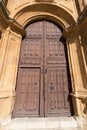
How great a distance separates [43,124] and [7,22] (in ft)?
10.9

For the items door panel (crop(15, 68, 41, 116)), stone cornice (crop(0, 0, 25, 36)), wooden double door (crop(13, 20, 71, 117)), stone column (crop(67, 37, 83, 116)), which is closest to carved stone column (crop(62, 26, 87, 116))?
stone column (crop(67, 37, 83, 116))

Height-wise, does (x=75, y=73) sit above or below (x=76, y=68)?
below

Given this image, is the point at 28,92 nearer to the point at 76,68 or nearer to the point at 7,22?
the point at 76,68

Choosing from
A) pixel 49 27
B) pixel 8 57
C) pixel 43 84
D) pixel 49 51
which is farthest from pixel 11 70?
pixel 49 27

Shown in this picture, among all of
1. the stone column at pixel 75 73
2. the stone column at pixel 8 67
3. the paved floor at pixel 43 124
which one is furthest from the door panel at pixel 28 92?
the stone column at pixel 75 73

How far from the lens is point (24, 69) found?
3977mm

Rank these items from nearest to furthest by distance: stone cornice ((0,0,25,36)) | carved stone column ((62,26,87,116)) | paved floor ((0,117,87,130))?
paved floor ((0,117,87,130))
carved stone column ((62,26,87,116))
stone cornice ((0,0,25,36))

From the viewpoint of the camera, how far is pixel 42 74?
388 centimetres

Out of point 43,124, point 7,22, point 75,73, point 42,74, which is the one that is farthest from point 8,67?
point 75,73

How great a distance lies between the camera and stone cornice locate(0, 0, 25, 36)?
3568mm

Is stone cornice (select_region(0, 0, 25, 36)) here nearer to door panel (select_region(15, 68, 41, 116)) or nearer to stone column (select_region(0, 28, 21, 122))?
stone column (select_region(0, 28, 21, 122))

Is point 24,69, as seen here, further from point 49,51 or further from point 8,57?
point 49,51

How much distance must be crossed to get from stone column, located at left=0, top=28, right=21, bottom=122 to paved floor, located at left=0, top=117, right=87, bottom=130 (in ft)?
1.04

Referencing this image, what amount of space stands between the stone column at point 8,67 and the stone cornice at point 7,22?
0.47 feet
